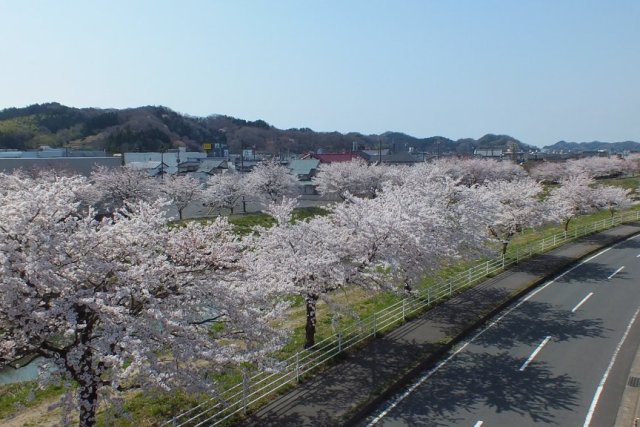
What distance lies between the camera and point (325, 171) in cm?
5984

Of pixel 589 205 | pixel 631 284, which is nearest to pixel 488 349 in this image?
pixel 631 284

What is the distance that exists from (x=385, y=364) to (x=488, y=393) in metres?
2.77

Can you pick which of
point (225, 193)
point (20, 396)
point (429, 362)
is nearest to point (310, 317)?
point (429, 362)

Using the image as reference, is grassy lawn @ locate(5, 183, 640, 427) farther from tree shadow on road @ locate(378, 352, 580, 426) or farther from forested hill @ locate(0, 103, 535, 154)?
forested hill @ locate(0, 103, 535, 154)

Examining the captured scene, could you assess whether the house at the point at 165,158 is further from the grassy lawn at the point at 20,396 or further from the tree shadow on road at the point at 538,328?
the tree shadow on road at the point at 538,328

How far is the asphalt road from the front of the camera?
37.4 ft

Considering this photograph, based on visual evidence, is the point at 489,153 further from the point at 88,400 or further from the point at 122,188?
the point at 88,400

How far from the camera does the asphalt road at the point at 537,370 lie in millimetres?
11398

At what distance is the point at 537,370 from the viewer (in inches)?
542

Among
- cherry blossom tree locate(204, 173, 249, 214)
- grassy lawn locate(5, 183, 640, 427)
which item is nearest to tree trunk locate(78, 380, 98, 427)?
grassy lawn locate(5, 183, 640, 427)

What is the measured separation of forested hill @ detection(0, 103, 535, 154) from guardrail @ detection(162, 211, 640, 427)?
8337 cm

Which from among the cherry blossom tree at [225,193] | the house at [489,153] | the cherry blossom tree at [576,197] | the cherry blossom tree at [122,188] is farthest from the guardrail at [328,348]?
the house at [489,153]

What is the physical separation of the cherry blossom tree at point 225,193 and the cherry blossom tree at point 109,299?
37.4 metres

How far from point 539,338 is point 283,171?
3758cm
